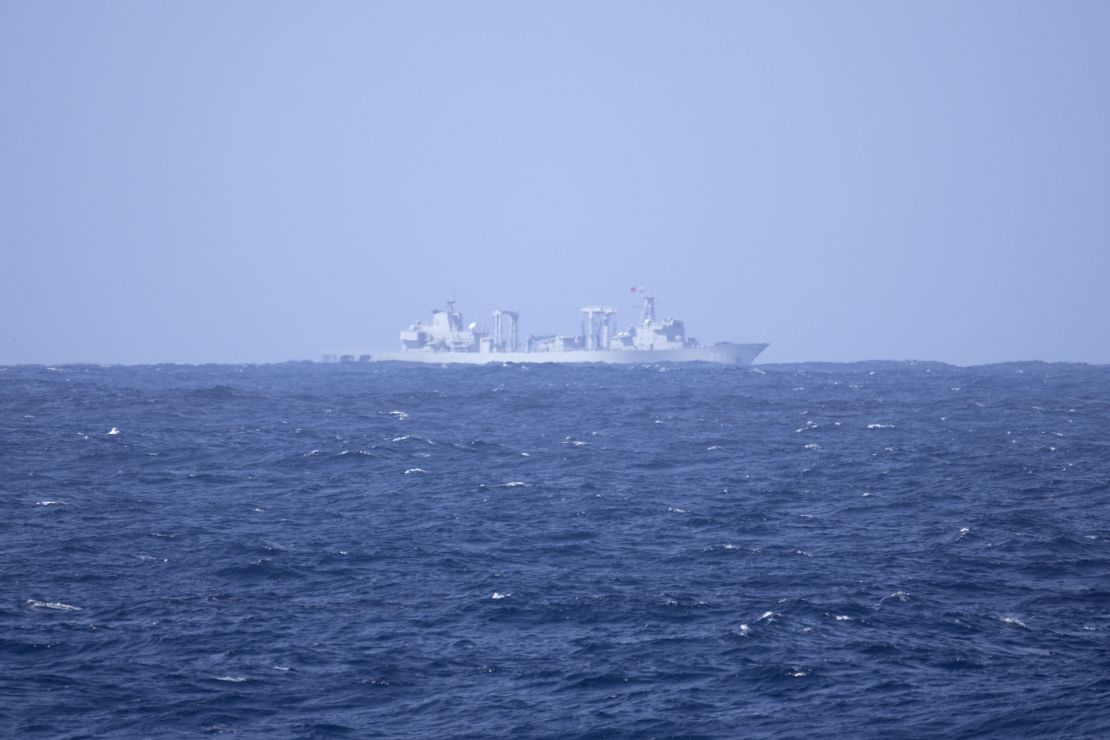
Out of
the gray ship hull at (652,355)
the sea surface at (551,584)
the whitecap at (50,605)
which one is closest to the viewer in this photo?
the sea surface at (551,584)

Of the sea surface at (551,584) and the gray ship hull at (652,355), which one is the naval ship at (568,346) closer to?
the gray ship hull at (652,355)

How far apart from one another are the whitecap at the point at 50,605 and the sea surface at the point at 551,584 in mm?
102

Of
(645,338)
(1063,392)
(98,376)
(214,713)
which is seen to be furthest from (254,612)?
(645,338)

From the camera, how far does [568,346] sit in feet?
546

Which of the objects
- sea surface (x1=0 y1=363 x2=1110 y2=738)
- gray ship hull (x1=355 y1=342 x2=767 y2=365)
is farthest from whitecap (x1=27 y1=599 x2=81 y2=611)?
gray ship hull (x1=355 y1=342 x2=767 y2=365)

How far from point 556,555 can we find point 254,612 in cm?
794

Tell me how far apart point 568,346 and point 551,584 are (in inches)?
5545

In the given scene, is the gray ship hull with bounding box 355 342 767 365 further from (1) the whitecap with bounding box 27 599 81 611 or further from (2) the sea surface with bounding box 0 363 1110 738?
(1) the whitecap with bounding box 27 599 81 611

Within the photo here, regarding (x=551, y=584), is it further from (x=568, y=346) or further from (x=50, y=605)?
(x=568, y=346)

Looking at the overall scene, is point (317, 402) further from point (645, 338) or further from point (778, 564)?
point (645, 338)

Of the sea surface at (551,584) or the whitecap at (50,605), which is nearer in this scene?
the sea surface at (551,584)

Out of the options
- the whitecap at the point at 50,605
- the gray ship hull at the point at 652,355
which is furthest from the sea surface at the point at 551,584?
the gray ship hull at the point at 652,355

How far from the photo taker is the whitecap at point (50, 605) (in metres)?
23.5

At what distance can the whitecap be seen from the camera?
23547mm
